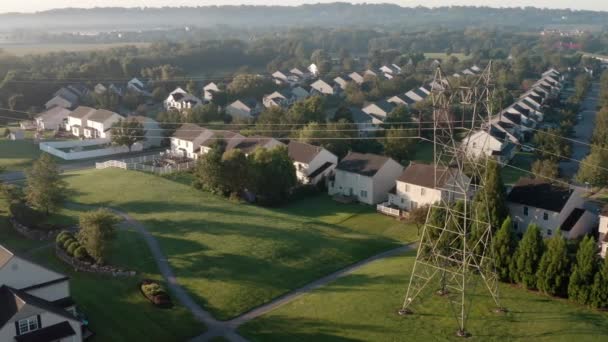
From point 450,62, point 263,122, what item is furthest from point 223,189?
A: point 450,62

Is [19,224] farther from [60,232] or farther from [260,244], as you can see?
[260,244]

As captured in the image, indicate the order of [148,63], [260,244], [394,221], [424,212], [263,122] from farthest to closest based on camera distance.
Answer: [148,63]
[263,122]
[394,221]
[424,212]
[260,244]

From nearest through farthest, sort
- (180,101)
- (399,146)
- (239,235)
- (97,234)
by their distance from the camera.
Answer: (97,234) < (239,235) < (399,146) < (180,101)

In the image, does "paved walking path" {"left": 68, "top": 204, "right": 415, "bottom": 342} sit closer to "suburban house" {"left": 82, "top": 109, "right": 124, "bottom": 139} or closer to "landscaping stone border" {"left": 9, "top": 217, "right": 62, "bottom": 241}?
"landscaping stone border" {"left": 9, "top": 217, "right": 62, "bottom": 241}

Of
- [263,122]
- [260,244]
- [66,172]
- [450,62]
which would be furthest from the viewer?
[450,62]

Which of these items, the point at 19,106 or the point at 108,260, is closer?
the point at 108,260

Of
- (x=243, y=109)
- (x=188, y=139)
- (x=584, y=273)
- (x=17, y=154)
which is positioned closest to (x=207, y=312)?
(x=584, y=273)

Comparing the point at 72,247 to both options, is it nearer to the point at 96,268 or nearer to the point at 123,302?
the point at 96,268
